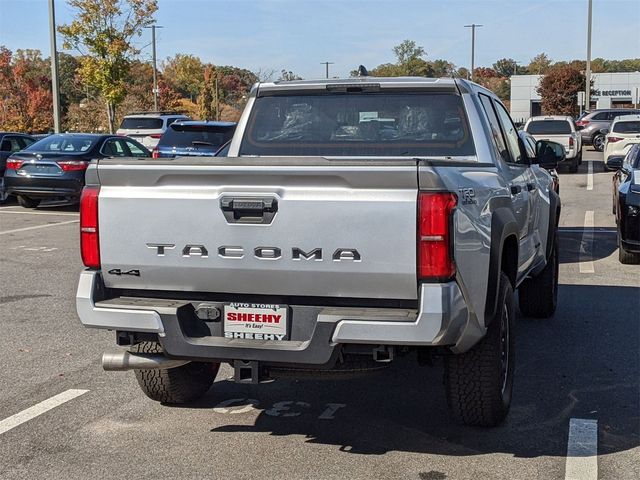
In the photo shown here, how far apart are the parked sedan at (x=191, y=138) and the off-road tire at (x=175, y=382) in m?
10.7

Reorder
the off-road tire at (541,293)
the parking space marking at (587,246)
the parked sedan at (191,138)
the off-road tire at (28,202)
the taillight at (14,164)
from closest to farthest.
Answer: the off-road tire at (541,293) < the parking space marking at (587,246) < the parked sedan at (191,138) < the taillight at (14,164) < the off-road tire at (28,202)

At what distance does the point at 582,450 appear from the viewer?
4.76 metres

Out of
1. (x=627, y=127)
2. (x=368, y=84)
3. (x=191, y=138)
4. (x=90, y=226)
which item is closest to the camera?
(x=90, y=226)

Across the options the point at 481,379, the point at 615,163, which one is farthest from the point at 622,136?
the point at 481,379

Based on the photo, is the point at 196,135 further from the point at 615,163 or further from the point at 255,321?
the point at 255,321

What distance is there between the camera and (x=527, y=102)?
229ft

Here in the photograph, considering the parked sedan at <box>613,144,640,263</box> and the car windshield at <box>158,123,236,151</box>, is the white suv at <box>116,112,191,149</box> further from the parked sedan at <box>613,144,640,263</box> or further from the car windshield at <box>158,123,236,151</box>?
→ the parked sedan at <box>613,144,640,263</box>

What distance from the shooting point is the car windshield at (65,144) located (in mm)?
17672

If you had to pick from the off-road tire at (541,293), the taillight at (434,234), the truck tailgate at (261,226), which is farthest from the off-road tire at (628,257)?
the truck tailgate at (261,226)

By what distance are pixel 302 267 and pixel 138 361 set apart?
3.82 feet

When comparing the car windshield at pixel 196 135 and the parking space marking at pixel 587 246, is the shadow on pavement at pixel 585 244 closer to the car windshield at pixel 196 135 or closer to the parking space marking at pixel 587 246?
the parking space marking at pixel 587 246

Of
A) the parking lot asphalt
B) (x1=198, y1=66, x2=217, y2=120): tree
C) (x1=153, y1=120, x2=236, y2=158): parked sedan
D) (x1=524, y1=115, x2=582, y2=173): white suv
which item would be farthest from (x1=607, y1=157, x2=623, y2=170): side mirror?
(x1=198, y1=66, x2=217, y2=120): tree

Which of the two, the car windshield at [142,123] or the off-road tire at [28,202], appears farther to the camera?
the car windshield at [142,123]

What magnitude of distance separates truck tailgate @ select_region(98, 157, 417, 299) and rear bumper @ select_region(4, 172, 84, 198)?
13.0 m
